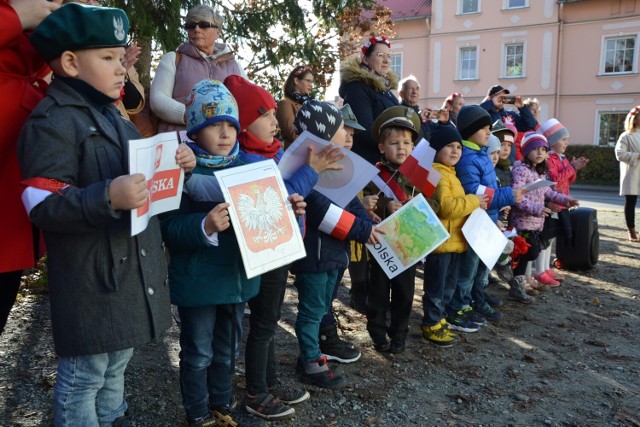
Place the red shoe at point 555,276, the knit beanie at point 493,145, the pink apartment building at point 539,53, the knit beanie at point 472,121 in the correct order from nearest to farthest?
the knit beanie at point 472,121 < the knit beanie at point 493,145 < the red shoe at point 555,276 < the pink apartment building at point 539,53

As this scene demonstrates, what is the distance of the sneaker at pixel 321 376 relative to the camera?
326 centimetres

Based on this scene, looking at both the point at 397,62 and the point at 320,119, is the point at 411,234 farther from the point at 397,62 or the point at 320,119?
the point at 397,62

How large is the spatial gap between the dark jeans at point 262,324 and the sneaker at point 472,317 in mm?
2167

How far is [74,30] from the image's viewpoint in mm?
1934

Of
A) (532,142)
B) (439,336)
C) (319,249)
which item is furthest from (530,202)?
(319,249)

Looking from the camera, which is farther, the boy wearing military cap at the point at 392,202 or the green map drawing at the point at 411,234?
the boy wearing military cap at the point at 392,202

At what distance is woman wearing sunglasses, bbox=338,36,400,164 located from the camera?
4527mm

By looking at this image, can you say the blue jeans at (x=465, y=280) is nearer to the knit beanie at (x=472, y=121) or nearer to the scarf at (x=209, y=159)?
the knit beanie at (x=472, y=121)

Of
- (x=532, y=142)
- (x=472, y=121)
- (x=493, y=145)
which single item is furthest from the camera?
(x=532, y=142)

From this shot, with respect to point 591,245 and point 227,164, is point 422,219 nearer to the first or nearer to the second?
point 227,164

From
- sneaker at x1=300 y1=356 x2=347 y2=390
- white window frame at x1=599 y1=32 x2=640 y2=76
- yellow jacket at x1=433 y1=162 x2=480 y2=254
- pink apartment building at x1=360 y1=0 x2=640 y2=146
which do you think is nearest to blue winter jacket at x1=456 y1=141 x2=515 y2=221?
yellow jacket at x1=433 y1=162 x2=480 y2=254

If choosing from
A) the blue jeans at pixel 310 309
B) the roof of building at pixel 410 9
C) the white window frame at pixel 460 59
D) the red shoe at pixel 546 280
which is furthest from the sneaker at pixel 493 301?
the roof of building at pixel 410 9

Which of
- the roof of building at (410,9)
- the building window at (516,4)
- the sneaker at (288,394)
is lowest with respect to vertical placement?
the sneaker at (288,394)

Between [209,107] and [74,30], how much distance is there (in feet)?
2.16
